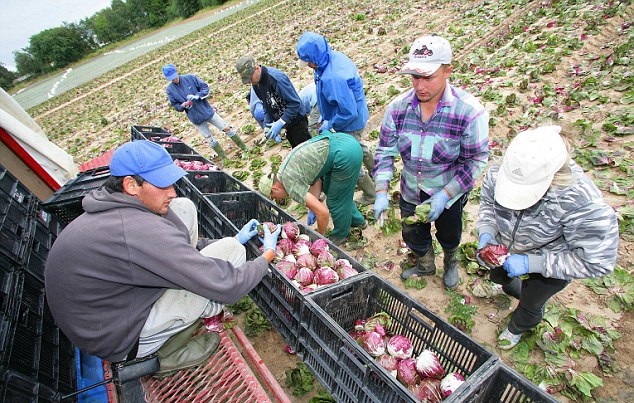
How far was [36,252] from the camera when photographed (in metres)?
3.37

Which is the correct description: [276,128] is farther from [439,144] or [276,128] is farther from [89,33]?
[89,33]

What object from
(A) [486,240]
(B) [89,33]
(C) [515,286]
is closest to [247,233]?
(A) [486,240]

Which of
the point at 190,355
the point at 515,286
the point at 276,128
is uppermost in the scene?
the point at 276,128

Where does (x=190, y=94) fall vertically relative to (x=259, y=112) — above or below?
above

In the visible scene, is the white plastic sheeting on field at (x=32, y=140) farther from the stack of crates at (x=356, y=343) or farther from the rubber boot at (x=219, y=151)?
the stack of crates at (x=356, y=343)

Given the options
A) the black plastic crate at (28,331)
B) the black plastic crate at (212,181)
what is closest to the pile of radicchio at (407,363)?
the black plastic crate at (28,331)

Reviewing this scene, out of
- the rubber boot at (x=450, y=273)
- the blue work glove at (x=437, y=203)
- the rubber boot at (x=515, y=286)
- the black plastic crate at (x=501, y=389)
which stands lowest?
the rubber boot at (x=450, y=273)

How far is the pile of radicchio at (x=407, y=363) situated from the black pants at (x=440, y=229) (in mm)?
1075

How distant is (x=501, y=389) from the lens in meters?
1.98

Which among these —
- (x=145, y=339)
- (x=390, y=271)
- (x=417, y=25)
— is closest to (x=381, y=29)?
(x=417, y=25)

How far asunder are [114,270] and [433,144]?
2474 mm

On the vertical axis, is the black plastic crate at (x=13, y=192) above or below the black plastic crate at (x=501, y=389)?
above

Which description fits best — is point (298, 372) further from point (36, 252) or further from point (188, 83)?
point (188, 83)

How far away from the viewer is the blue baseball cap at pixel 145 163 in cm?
199
